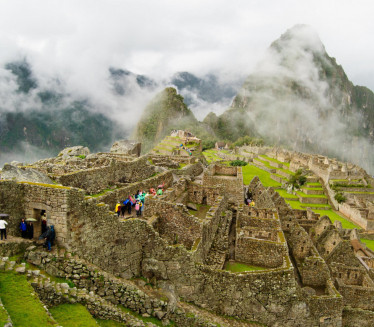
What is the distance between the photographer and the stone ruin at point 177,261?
9.15 m

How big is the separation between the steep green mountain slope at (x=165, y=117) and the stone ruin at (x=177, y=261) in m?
93.1

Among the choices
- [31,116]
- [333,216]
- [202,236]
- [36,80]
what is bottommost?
[333,216]

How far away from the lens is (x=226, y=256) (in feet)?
47.6

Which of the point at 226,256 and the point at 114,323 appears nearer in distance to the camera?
the point at 114,323

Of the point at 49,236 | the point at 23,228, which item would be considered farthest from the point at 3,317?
the point at 23,228

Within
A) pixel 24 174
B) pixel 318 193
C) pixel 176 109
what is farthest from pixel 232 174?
pixel 176 109

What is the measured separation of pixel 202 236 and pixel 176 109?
4790 inches

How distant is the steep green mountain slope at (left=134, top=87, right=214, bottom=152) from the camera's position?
11544 cm

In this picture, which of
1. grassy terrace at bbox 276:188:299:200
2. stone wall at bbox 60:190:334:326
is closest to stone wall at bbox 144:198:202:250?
stone wall at bbox 60:190:334:326

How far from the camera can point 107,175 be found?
17.7m

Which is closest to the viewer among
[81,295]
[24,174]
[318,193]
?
[81,295]

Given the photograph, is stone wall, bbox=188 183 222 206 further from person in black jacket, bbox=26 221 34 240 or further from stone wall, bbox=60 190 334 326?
person in black jacket, bbox=26 221 34 240

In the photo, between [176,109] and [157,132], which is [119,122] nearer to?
[157,132]

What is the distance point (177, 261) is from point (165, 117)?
116979 mm
